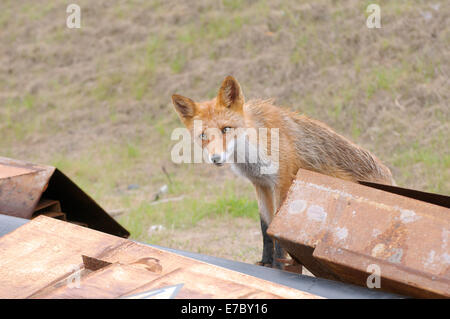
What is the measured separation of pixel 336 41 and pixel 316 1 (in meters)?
1.41

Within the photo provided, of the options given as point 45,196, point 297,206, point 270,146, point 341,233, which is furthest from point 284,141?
point 45,196

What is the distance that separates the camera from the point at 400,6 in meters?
10.4

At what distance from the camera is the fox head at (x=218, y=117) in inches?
161

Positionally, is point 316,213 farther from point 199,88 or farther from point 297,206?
point 199,88

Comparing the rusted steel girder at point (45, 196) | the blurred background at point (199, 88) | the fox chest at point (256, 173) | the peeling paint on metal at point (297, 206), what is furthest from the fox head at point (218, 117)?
the blurred background at point (199, 88)

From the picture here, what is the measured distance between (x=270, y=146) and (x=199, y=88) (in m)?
7.26

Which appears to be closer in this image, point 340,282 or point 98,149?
point 340,282

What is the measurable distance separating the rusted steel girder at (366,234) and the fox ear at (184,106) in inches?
53.9

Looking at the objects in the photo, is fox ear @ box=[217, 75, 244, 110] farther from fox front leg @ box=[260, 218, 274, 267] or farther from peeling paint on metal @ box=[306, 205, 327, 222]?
peeling paint on metal @ box=[306, 205, 327, 222]

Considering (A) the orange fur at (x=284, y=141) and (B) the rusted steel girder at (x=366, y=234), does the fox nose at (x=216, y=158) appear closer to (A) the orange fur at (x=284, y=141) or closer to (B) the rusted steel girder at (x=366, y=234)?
(A) the orange fur at (x=284, y=141)

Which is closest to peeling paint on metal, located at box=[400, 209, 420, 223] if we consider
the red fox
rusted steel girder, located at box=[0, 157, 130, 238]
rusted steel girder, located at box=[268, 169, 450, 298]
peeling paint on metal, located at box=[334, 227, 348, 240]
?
rusted steel girder, located at box=[268, 169, 450, 298]

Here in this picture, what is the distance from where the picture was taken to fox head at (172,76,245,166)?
4090mm

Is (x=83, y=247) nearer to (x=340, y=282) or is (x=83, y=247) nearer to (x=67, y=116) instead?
(x=340, y=282)
